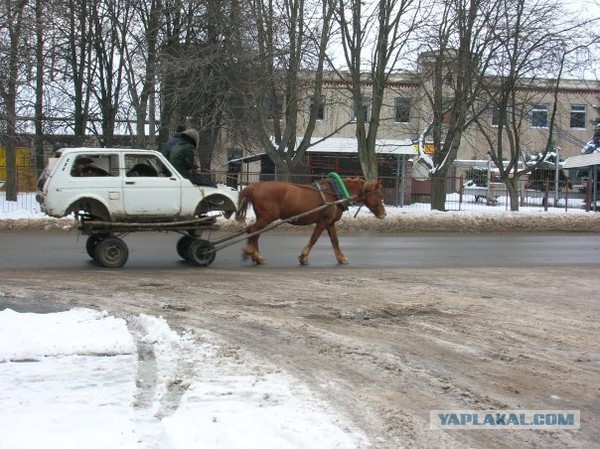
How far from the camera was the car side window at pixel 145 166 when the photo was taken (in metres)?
11.0

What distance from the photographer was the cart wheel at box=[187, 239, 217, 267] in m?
11.4

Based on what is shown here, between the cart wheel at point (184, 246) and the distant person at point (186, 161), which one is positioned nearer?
the distant person at point (186, 161)

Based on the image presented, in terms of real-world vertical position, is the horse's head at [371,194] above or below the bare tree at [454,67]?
below

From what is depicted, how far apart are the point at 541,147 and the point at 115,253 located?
45.4m

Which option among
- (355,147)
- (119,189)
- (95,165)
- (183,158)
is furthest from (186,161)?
(355,147)

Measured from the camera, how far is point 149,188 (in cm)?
1087

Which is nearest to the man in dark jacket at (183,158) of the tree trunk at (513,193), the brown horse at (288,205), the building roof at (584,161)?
the brown horse at (288,205)

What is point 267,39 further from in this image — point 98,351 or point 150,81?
point 98,351

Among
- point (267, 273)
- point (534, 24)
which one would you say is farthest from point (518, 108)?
point (267, 273)

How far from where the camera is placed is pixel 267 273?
425 inches

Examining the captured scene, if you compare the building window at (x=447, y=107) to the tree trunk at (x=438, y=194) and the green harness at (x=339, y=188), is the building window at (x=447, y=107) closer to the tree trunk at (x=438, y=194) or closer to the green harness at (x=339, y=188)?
the tree trunk at (x=438, y=194)

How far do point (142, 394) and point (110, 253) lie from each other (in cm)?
706

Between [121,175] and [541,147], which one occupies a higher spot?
[541,147]

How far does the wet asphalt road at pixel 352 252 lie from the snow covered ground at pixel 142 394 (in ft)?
18.9
